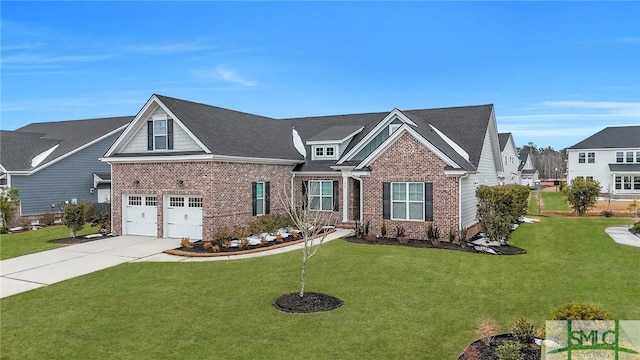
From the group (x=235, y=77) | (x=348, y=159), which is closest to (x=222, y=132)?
(x=348, y=159)

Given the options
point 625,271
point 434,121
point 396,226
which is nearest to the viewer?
point 625,271

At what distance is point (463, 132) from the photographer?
21734mm

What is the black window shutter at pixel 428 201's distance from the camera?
58.0 ft

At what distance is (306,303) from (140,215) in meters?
13.7

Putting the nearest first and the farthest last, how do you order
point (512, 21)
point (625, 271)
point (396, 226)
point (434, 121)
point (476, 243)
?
point (625, 271) → point (476, 243) → point (396, 226) → point (512, 21) → point (434, 121)

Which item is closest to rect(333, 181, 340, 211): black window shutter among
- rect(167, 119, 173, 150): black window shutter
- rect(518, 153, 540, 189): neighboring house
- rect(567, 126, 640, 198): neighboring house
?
rect(167, 119, 173, 150): black window shutter

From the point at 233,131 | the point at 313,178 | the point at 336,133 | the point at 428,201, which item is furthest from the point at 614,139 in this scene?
the point at 233,131

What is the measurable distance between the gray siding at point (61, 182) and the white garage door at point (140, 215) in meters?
10.5

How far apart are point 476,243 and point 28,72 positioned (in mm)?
26870

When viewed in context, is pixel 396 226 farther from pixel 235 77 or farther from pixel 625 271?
pixel 235 77

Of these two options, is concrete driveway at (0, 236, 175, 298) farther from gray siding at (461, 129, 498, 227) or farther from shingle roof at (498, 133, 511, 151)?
shingle roof at (498, 133, 511, 151)

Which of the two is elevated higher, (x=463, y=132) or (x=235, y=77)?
(x=235, y=77)

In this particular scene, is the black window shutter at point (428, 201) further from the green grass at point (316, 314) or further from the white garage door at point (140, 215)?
the white garage door at point (140, 215)

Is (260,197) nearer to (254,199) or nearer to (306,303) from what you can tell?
(254,199)
